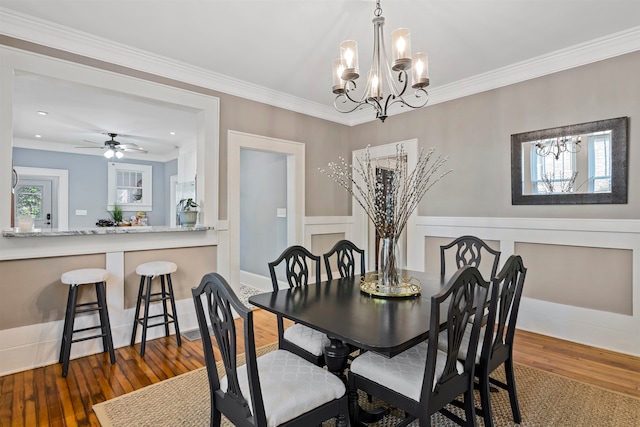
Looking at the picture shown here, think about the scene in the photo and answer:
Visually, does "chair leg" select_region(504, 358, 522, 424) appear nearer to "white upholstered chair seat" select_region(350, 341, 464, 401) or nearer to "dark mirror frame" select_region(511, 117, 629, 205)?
"white upholstered chair seat" select_region(350, 341, 464, 401)

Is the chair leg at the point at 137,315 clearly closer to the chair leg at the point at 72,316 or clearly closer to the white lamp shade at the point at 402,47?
the chair leg at the point at 72,316

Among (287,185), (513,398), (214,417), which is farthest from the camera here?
(287,185)

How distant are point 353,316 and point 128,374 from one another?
6.30 feet

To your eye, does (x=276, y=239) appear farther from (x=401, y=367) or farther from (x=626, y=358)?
(x=626, y=358)

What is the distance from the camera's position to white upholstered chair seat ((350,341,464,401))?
1471 mm

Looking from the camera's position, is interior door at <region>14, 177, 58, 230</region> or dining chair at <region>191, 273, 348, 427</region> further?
interior door at <region>14, 177, 58, 230</region>

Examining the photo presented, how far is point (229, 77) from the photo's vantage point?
361 cm

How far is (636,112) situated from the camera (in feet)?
9.05

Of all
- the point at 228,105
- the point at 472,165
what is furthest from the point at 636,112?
the point at 228,105

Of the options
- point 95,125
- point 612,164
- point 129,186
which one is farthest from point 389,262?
point 129,186

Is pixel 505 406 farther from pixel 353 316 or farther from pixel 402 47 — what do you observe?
pixel 402 47

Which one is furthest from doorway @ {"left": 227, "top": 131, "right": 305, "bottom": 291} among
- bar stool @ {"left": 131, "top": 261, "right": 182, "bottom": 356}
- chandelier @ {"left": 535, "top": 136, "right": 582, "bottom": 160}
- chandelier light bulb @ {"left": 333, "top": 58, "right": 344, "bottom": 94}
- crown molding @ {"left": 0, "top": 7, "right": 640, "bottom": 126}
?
chandelier @ {"left": 535, "top": 136, "right": 582, "bottom": 160}

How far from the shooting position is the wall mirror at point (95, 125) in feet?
8.93

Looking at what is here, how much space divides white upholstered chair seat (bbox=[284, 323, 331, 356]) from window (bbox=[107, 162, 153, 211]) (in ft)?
22.6
